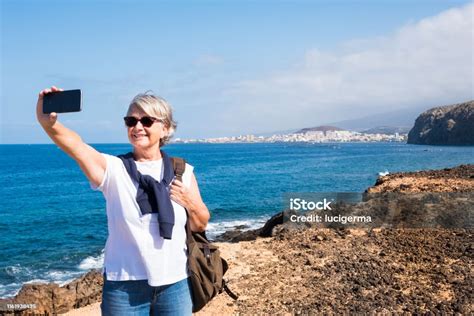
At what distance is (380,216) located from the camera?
41.3 feet

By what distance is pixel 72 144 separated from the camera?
2.25 meters

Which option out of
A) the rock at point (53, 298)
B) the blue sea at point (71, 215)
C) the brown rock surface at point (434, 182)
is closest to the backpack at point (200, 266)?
the rock at point (53, 298)

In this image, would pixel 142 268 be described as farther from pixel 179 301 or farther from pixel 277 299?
pixel 277 299

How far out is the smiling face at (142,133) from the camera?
2.55 metres

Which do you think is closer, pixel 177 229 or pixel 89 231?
pixel 177 229

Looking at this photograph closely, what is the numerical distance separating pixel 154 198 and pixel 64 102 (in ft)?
2.23

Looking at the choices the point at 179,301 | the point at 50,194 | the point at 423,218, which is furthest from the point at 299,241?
the point at 50,194

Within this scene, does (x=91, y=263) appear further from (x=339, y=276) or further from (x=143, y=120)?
(x=143, y=120)

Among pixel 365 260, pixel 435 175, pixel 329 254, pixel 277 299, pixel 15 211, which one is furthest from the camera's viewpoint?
pixel 15 211

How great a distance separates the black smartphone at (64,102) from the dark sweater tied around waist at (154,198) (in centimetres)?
41

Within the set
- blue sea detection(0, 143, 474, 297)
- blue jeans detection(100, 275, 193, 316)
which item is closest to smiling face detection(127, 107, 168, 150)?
blue jeans detection(100, 275, 193, 316)

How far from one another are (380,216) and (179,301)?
36.0ft

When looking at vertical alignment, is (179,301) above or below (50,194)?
above

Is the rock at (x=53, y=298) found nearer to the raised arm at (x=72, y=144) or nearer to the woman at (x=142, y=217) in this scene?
the woman at (x=142, y=217)
